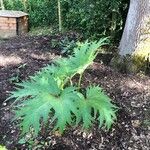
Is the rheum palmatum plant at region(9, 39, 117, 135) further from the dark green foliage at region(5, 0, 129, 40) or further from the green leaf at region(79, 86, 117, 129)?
the dark green foliage at region(5, 0, 129, 40)

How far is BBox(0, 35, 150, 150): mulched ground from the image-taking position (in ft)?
12.9

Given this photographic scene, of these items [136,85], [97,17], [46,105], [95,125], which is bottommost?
[95,125]

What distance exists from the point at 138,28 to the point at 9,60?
92.8 inches

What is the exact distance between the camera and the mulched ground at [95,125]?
3934mm

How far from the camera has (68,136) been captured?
3988 millimetres

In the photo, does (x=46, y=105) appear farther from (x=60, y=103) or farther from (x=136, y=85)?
(x=136, y=85)

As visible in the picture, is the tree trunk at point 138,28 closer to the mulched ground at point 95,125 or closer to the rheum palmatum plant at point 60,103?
the mulched ground at point 95,125

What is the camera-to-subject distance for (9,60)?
19.8 feet

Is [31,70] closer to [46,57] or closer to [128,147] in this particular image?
[46,57]

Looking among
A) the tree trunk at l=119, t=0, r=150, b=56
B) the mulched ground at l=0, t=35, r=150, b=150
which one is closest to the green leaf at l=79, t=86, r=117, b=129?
the mulched ground at l=0, t=35, r=150, b=150

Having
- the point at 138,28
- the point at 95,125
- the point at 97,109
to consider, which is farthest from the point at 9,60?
the point at 97,109

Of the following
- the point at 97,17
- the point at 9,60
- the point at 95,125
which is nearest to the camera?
the point at 95,125

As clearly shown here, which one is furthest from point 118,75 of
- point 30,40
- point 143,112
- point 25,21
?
point 25,21

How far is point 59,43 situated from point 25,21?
267 cm
